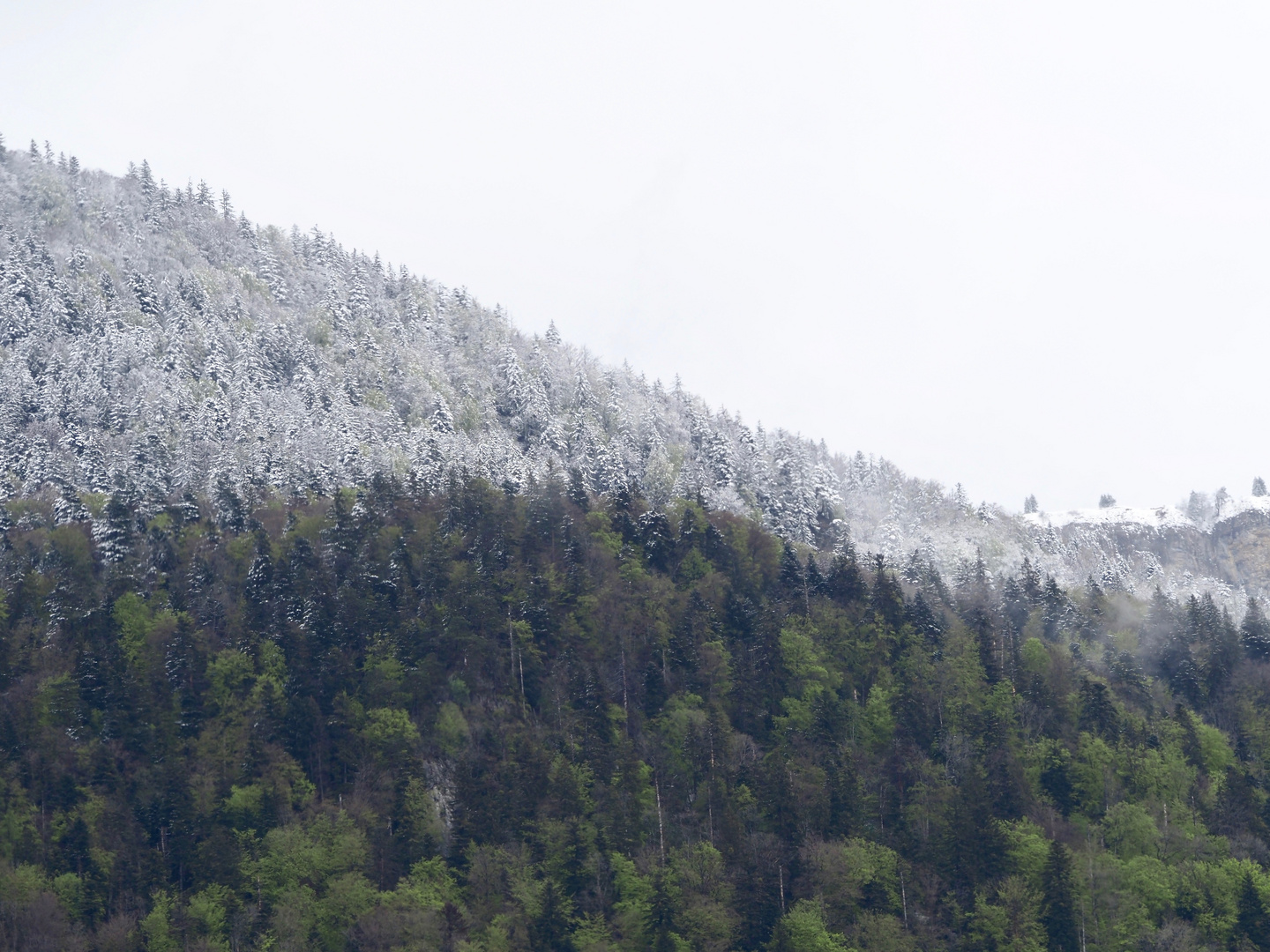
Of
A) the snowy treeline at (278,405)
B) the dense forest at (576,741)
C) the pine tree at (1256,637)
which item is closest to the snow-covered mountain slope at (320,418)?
the snowy treeline at (278,405)

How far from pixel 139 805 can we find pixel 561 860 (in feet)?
107

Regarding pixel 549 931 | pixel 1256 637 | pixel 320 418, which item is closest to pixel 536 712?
pixel 549 931

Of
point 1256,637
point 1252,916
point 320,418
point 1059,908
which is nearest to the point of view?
point 1252,916

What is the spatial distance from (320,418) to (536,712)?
190 feet

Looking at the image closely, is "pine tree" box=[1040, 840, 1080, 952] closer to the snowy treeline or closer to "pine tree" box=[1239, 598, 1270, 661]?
"pine tree" box=[1239, 598, 1270, 661]

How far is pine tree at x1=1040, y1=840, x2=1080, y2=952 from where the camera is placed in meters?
87.6

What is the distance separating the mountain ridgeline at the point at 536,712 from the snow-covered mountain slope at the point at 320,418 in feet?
3.10

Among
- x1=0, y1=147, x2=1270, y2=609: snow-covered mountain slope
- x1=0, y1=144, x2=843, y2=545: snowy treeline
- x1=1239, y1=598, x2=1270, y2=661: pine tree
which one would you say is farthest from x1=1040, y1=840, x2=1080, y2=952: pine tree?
x1=0, y1=144, x2=843, y2=545: snowy treeline

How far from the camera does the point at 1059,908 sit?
3474 inches

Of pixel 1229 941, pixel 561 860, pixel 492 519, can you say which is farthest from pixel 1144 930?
pixel 492 519

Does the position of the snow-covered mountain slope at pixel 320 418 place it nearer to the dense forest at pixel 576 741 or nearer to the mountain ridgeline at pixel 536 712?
the mountain ridgeline at pixel 536 712

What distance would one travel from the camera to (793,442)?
182750mm

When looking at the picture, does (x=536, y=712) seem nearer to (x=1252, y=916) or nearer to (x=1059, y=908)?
(x=1059, y=908)

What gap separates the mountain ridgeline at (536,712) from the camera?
292 feet
